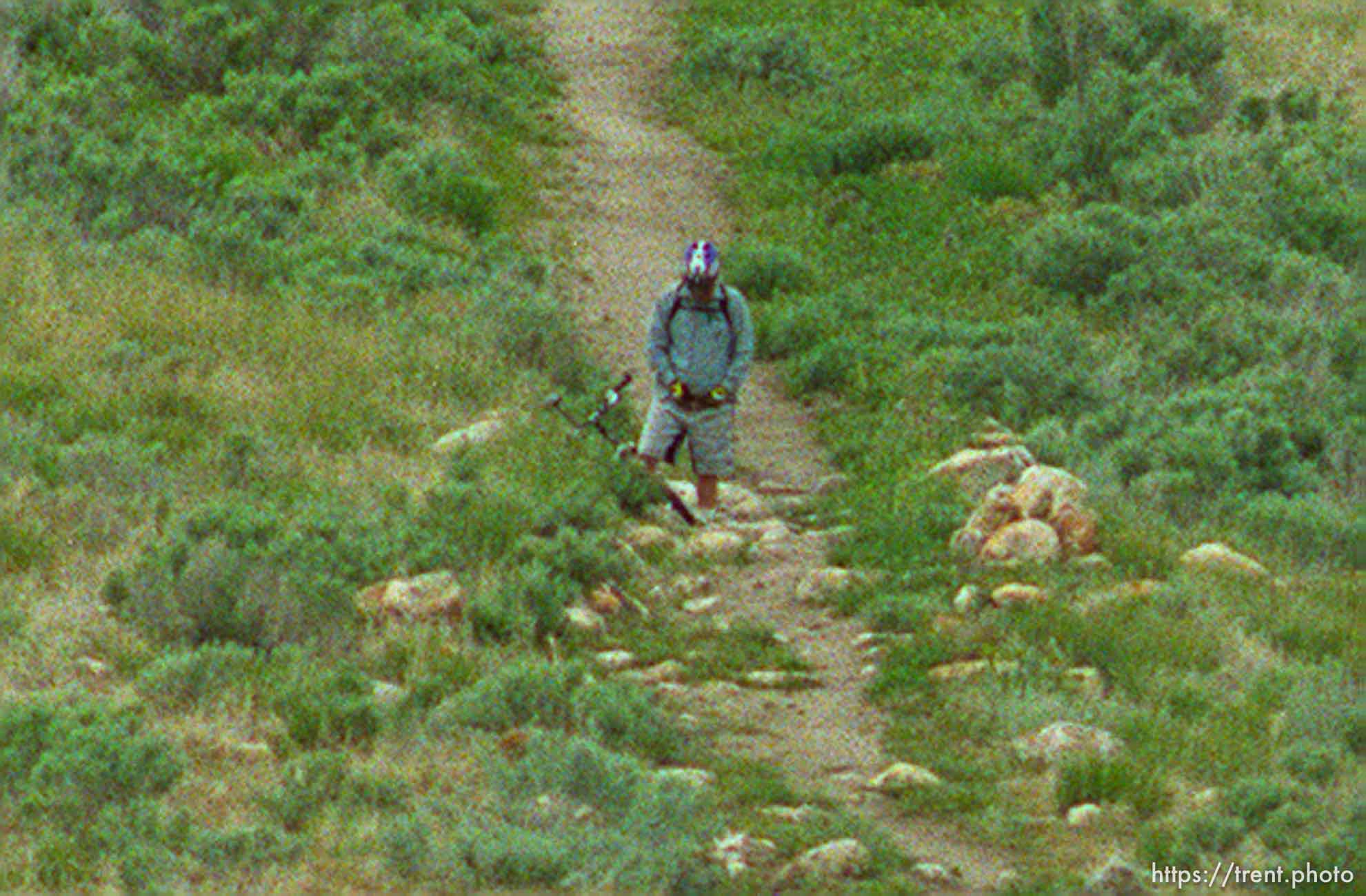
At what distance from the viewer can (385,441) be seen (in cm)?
1569

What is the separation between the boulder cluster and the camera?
14133 mm

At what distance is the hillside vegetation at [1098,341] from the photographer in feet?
37.6

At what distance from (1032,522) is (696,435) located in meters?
2.37

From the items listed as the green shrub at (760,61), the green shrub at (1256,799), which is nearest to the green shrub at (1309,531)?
the green shrub at (1256,799)

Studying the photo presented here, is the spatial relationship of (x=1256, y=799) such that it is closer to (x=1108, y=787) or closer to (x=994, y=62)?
(x=1108, y=787)

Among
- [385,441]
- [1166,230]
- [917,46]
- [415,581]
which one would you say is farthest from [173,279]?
[917,46]

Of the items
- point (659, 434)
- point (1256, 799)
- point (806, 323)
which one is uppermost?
point (1256, 799)

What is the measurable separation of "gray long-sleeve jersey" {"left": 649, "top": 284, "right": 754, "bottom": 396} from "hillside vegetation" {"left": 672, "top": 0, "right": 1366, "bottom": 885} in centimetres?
109

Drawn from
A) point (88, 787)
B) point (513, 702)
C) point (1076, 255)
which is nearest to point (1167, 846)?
point (513, 702)

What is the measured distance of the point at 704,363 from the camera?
1573 cm

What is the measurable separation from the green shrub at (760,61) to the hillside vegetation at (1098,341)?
0.13 feet

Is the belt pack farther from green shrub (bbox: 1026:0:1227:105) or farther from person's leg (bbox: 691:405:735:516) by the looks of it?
green shrub (bbox: 1026:0:1227:105)

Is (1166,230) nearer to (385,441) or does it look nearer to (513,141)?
(513,141)

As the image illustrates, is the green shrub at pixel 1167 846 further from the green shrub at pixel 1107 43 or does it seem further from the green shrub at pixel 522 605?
the green shrub at pixel 1107 43
